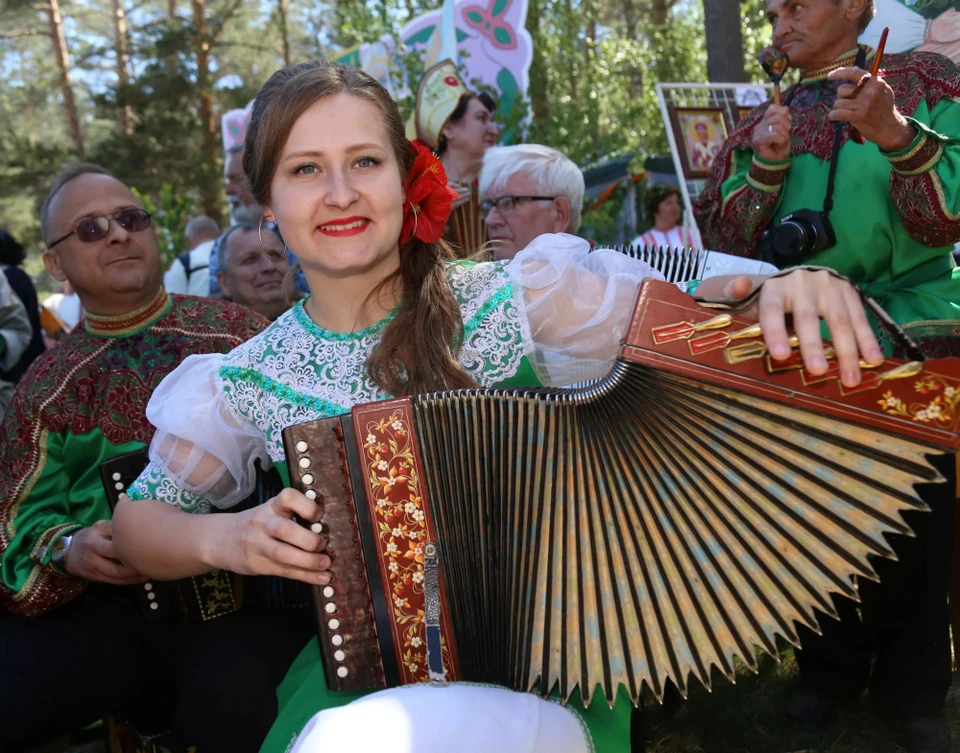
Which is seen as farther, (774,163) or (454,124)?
(454,124)

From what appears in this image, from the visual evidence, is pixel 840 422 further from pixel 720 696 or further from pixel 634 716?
pixel 720 696

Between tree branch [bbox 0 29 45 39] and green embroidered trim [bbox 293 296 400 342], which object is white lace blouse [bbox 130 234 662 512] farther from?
tree branch [bbox 0 29 45 39]

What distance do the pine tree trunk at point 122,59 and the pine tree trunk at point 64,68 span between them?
104cm

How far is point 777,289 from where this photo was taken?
1275mm

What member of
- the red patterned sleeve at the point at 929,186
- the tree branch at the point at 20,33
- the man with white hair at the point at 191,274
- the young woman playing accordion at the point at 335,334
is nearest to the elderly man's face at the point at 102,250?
the young woman playing accordion at the point at 335,334

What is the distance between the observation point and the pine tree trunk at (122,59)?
60.2 ft

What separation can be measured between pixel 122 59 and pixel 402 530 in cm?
2119

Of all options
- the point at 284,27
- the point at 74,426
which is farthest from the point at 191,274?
the point at 284,27

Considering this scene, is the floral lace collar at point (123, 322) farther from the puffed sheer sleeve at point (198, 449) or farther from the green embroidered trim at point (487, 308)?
the green embroidered trim at point (487, 308)

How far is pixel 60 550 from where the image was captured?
2359 millimetres

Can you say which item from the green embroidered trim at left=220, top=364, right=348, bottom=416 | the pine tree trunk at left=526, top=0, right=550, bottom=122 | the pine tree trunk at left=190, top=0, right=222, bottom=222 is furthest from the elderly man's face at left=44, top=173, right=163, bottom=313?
the pine tree trunk at left=190, top=0, right=222, bottom=222

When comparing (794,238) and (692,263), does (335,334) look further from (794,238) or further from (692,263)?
(794,238)

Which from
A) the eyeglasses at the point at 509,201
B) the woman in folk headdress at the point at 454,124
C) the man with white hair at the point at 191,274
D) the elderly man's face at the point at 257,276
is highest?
the woman in folk headdress at the point at 454,124

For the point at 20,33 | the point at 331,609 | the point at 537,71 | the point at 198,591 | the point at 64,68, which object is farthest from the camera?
the point at 64,68
